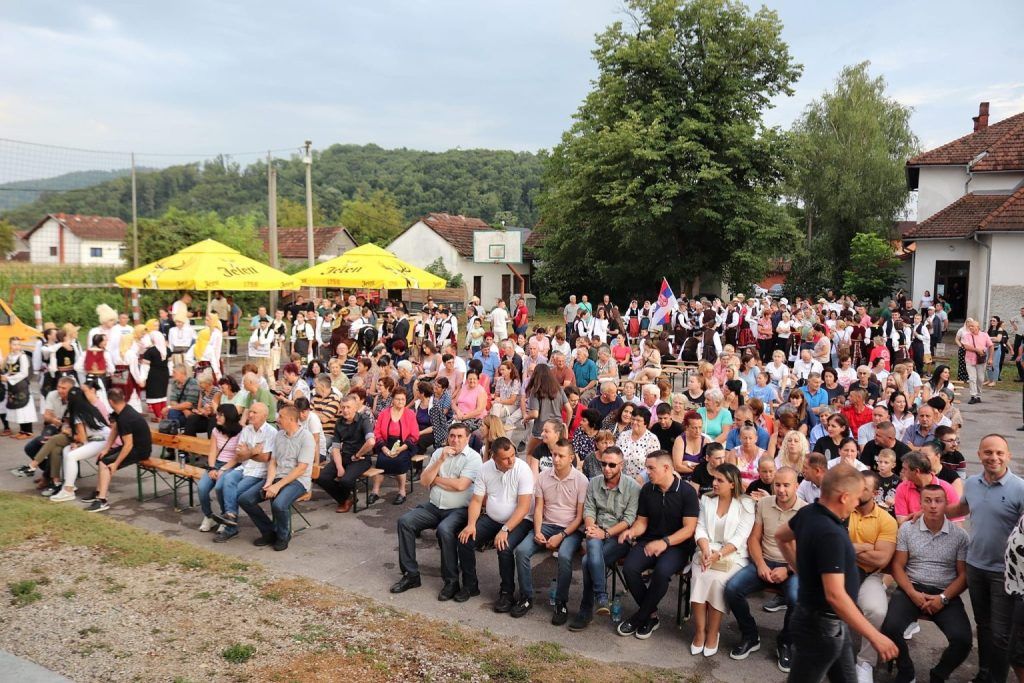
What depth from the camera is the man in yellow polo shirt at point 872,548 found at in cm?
507

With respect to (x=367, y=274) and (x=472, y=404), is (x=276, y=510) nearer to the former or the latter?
(x=472, y=404)

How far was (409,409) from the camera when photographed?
926 cm

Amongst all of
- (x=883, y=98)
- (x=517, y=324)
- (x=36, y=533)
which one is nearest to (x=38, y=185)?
(x=517, y=324)

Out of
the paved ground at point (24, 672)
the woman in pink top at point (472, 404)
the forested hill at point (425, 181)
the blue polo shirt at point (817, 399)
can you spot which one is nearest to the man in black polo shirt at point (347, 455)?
the woman in pink top at point (472, 404)

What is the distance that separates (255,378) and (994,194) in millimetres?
28699

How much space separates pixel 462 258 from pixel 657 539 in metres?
38.3

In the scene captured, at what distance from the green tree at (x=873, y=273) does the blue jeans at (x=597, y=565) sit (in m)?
28.6

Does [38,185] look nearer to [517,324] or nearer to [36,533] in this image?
[517,324]

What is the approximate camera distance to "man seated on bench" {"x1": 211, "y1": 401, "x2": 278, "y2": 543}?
772cm

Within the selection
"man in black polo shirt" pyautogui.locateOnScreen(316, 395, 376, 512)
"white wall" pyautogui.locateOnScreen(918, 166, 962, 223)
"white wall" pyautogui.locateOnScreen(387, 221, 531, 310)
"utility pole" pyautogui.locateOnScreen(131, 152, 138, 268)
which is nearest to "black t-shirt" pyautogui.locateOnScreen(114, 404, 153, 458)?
"man in black polo shirt" pyautogui.locateOnScreen(316, 395, 376, 512)

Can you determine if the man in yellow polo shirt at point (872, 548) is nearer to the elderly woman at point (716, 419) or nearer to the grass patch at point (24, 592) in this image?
the elderly woman at point (716, 419)

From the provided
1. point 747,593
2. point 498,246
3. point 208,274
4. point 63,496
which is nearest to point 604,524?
point 747,593

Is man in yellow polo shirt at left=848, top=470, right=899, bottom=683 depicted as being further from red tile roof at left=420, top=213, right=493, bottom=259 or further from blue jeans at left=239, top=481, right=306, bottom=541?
red tile roof at left=420, top=213, right=493, bottom=259

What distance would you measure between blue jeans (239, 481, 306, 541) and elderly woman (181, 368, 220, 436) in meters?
2.64
